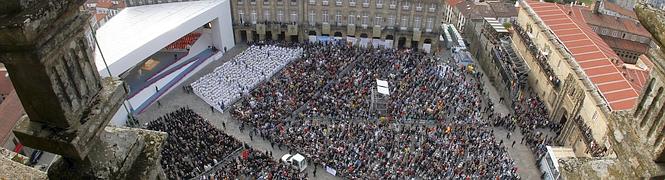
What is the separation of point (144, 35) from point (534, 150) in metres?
29.5

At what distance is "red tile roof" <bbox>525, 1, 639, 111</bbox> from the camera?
30.6 metres

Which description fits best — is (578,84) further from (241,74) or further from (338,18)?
(241,74)

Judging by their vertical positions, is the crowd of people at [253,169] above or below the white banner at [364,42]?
below

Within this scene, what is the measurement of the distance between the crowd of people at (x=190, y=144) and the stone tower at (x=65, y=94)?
67.2ft

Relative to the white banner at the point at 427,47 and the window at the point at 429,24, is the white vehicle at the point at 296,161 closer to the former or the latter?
the white banner at the point at 427,47

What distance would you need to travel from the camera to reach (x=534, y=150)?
31031 mm

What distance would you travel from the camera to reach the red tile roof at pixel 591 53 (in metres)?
30.6

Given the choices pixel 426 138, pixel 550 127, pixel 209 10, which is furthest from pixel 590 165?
pixel 209 10

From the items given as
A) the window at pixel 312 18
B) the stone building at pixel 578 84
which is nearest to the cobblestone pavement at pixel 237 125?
the stone building at pixel 578 84

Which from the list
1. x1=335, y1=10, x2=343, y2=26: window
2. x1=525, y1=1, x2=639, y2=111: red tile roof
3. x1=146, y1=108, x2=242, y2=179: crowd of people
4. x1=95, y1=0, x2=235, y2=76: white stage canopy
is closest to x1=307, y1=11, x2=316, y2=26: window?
x1=335, y1=10, x2=343, y2=26: window

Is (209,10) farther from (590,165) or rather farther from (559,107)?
(590,165)

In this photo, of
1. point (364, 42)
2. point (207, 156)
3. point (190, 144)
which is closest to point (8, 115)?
point (190, 144)

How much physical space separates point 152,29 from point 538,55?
3221 centimetres

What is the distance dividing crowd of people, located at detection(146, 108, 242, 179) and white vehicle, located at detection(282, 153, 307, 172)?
3.52 metres
